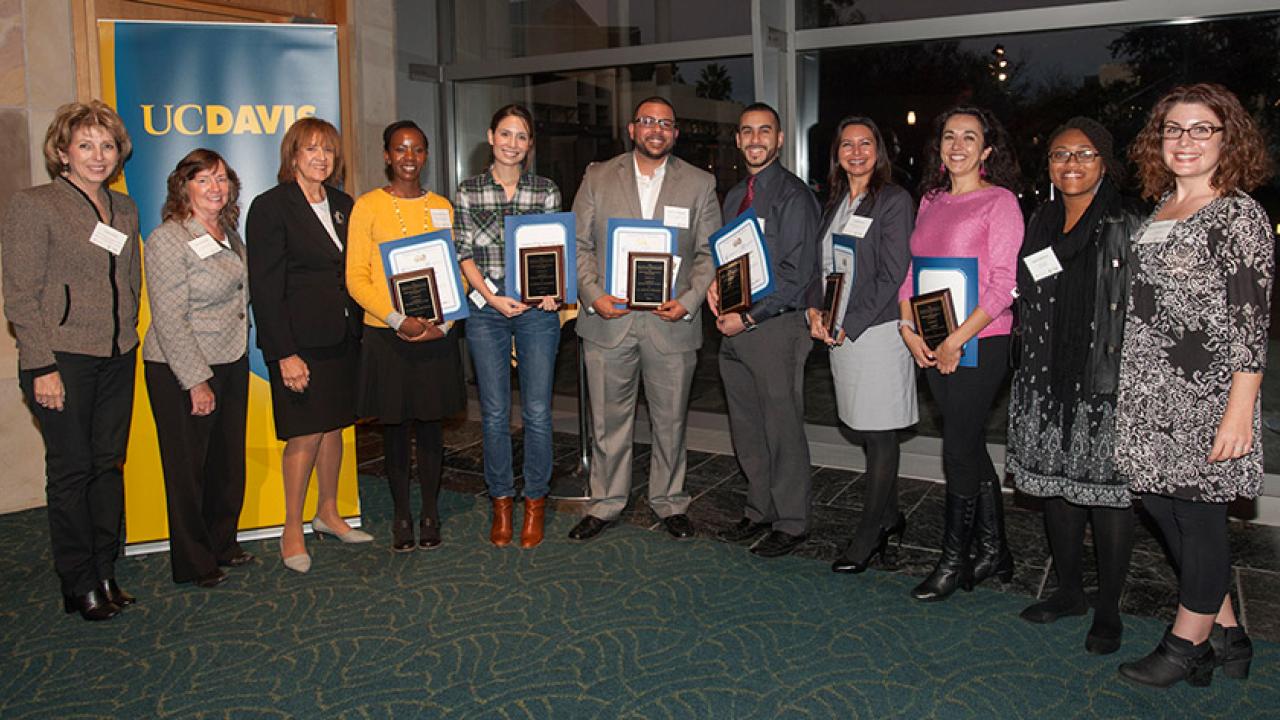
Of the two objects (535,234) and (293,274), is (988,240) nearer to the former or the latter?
(535,234)

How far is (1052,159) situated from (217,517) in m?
3.50

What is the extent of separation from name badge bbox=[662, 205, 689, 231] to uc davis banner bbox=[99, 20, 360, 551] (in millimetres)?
1629

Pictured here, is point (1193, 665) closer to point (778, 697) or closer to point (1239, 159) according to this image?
point (778, 697)

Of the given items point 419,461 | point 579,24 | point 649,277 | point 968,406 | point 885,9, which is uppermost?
point 579,24

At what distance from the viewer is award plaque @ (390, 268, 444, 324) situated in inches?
150

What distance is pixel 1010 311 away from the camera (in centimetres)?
333

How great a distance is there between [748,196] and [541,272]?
94cm

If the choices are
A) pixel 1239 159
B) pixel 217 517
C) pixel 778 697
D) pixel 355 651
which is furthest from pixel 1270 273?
pixel 217 517

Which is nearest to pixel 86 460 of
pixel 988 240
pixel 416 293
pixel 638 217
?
pixel 416 293

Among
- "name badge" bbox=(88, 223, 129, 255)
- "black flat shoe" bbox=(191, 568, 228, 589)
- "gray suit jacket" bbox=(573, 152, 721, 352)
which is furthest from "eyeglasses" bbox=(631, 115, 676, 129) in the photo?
"black flat shoe" bbox=(191, 568, 228, 589)

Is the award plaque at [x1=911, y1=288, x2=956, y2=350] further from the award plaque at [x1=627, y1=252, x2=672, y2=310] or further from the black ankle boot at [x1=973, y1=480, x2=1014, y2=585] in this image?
the award plaque at [x1=627, y1=252, x2=672, y2=310]

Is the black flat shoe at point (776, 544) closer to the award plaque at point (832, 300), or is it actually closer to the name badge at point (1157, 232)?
the award plaque at point (832, 300)

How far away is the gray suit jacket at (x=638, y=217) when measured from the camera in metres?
4.04

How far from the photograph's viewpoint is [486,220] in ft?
13.2
